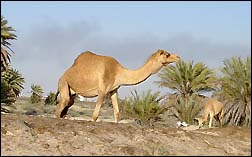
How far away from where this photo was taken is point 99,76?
667 inches

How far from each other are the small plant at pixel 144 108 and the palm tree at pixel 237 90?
10.9ft

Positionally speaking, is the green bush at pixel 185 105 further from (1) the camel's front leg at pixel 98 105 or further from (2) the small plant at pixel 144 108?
(1) the camel's front leg at pixel 98 105

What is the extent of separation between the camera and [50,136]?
13.0 meters

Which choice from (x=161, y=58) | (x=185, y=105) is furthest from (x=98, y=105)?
(x=185, y=105)

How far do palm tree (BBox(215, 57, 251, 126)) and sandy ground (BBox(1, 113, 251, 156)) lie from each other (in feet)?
19.9

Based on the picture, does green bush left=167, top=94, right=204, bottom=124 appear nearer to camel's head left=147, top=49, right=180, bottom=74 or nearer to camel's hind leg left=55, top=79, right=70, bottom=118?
camel's head left=147, top=49, right=180, bottom=74

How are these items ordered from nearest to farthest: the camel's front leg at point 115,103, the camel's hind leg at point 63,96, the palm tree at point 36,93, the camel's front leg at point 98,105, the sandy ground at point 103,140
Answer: the sandy ground at point 103,140 → the camel's front leg at point 98,105 → the camel's front leg at point 115,103 → the camel's hind leg at point 63,96 → the palm tree at point 36,93

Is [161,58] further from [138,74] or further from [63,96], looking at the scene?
[63,96]

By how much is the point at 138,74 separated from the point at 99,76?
57.9 inches

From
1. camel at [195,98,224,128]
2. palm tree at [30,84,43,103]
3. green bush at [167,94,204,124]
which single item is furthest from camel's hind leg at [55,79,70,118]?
palm tree at [30,84,43,103]

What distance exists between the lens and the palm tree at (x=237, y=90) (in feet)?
68.7

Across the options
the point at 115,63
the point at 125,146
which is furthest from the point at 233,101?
the point at 125,146

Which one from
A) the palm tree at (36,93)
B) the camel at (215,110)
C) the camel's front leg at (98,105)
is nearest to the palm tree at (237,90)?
the camel at (215,110)

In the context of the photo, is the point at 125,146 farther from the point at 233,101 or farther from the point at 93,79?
the point at 233,101
